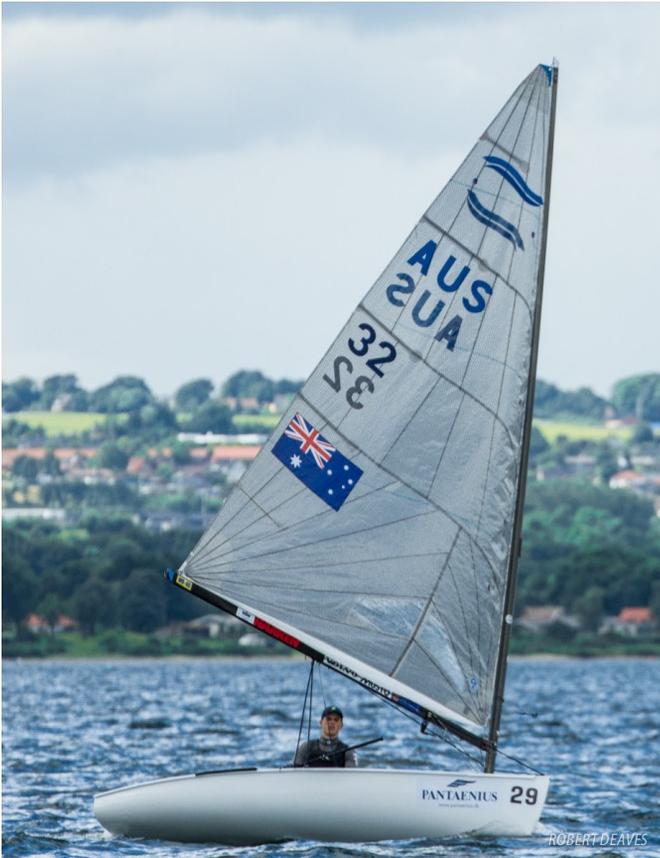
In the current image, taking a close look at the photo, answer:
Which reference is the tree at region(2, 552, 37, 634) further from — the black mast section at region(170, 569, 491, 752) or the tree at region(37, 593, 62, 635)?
the black mast section at region(170, 569, 491, 752)

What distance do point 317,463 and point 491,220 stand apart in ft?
10.9

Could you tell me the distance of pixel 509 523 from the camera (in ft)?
70.4

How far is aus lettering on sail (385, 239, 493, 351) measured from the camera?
21344 millimetres

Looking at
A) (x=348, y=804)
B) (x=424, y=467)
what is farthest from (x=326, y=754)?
(x=424, y=467)

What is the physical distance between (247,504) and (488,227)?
13.4ft

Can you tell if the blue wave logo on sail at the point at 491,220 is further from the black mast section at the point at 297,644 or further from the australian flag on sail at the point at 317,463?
the black mast section at the point at 297,644

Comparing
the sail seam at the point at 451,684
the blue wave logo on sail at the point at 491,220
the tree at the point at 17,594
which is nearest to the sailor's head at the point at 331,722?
the sail seam at the point at 451,684

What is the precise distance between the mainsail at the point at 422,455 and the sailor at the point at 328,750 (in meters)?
0.79

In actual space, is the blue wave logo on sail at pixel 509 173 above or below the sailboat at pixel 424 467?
above

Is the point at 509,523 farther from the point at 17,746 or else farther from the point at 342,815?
the point at 17,746

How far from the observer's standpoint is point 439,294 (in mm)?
21406

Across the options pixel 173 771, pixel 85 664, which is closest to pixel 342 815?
pixel 173 771

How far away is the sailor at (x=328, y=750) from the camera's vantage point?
20750 millimetres

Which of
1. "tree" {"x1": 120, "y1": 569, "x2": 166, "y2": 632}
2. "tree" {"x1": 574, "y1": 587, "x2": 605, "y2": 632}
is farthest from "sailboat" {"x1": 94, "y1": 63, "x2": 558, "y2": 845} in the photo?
"tree" {"x1": 574, "y1": 587, "x2": 605, "y2": 632}
